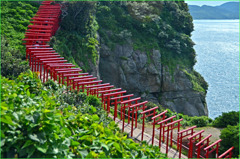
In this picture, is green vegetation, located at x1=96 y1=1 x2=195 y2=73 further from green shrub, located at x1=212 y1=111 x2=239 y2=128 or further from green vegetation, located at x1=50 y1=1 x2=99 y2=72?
green shrub, located at x1=212 y1=111 x2=239 y2=128

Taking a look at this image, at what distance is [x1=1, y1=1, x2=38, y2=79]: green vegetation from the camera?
14.9 metres

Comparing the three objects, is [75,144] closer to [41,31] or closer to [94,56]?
[41,31]

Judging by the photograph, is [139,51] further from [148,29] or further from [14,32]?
[14,32]

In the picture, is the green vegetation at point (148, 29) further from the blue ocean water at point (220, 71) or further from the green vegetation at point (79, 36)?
the blue ocean water at point (220, 71)

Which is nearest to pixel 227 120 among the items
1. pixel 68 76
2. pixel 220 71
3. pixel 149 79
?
pixel 68 76

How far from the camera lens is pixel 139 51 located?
3177 cm

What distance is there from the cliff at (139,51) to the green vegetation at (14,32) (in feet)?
10.7

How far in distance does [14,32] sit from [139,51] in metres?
13.2

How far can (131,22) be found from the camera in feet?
112

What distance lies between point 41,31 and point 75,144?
17.3 metres

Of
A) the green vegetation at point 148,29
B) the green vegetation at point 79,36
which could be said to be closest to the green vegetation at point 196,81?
the green vegetation at point 148,29

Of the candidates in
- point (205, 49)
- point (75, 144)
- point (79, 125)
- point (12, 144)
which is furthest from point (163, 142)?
point (205, 49)

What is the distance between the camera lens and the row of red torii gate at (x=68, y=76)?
12.0m

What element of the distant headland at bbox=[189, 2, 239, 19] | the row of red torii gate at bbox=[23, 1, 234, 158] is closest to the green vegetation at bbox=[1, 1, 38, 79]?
the row of red torii gate at bbox=[23, 1, 234, 158]
